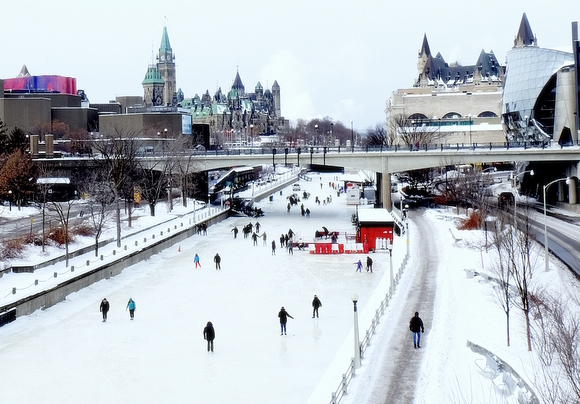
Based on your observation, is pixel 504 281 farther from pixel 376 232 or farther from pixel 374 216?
pixel 374 216

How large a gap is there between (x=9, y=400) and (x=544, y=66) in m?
65.2

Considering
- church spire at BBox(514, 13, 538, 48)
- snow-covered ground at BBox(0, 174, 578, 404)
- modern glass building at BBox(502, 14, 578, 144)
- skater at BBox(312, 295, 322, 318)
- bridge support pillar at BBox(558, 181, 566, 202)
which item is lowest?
snow-covered ground at BBox(0, 174, 578, 404)

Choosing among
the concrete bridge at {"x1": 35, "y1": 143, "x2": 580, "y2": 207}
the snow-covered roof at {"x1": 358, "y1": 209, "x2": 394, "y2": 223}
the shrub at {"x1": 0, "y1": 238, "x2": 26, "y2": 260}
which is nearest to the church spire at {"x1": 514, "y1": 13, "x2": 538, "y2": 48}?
the concrete bridge at {"x1": 35, "y1": 143, "x2": 580, "y2": 207}

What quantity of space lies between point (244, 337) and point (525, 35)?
141 metres

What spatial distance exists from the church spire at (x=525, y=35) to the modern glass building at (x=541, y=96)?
73.4m

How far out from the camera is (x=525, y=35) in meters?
148

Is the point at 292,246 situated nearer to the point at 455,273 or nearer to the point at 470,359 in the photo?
the point at 455,273

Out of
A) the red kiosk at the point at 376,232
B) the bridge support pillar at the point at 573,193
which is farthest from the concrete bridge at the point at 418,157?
the red kiosk at the point at 376,232

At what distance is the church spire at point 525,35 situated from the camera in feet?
487

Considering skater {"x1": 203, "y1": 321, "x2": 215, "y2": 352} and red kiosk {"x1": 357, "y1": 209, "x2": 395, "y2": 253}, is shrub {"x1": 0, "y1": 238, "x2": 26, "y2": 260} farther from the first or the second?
red kiosk {"x1": 357, "y1": 209, "x2": 395, "y2": 253}

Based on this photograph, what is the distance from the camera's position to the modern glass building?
67.2 meters

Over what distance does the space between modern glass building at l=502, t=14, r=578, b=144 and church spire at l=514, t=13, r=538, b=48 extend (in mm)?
73436

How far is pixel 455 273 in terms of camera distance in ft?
101

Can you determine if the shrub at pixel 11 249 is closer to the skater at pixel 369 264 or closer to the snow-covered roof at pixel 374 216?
the skater at pixel 369 264
